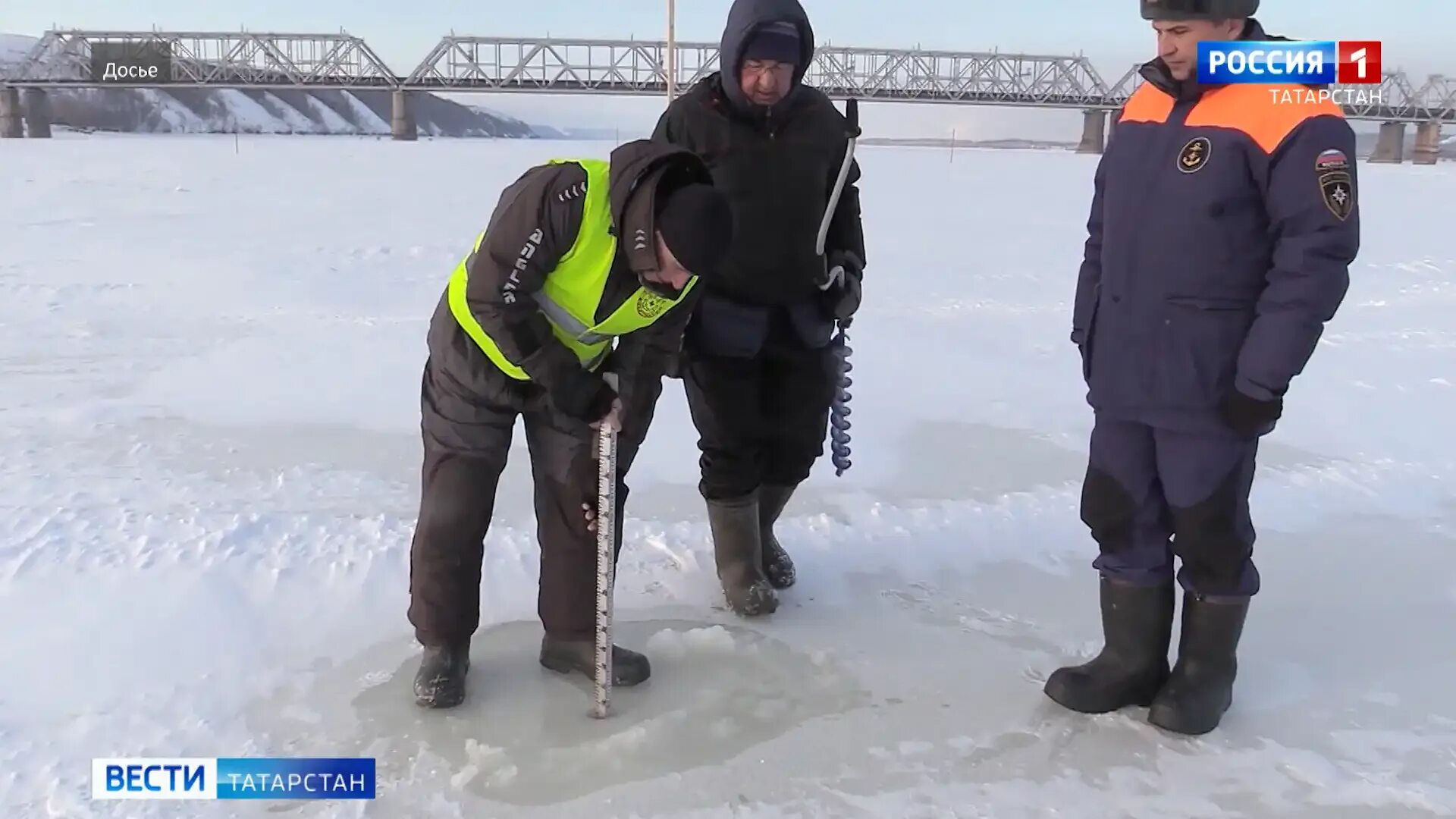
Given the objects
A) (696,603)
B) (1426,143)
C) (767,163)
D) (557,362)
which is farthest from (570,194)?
(1426,143)

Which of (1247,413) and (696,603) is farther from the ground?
(1247,413)

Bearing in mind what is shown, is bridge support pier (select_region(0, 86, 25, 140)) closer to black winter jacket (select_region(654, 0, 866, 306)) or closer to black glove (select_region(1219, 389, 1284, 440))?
black winter jacket (select_region(654, 0, 866, 306))

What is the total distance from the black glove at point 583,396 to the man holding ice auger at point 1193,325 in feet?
3.95

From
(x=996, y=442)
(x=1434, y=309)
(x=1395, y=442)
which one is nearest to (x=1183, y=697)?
(x=996, y=442)

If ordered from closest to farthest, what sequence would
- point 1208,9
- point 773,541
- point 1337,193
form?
point 1337,193 → point 1208,9 → point 773,541

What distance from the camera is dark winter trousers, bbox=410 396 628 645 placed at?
2684 millimetres

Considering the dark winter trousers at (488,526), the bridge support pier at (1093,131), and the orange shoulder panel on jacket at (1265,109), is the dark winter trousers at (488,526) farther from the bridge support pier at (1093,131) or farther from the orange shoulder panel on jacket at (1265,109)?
the bridge support pier at (1093,131)

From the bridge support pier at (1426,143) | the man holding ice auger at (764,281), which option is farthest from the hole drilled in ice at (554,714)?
the bridge support pier at (1426,143)

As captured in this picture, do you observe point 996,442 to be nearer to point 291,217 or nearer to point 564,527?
point 564,527

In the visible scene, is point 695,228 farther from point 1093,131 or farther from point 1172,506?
point 1093,131

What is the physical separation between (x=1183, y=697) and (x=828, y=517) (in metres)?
1.60

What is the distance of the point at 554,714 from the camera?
273 cm

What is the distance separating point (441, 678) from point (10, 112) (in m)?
39.3

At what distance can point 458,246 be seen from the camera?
9.98m
